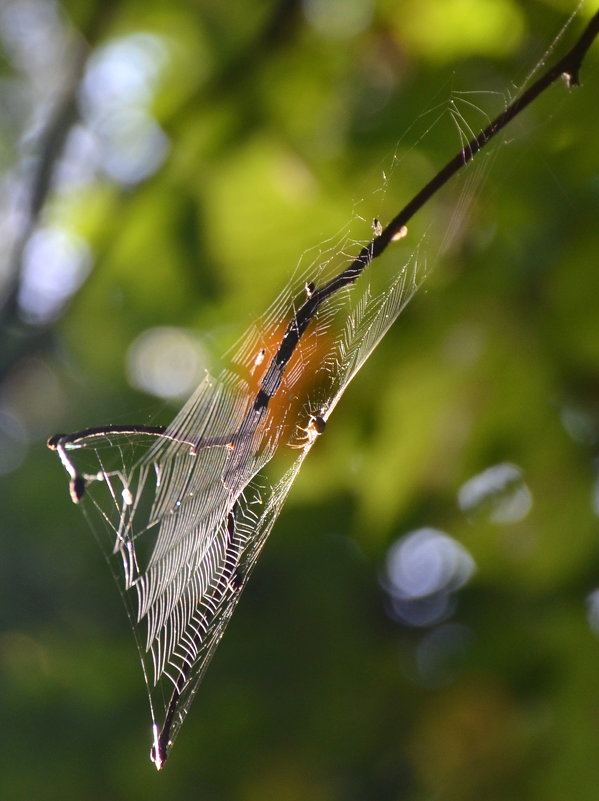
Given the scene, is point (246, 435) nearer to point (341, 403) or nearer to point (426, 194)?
point (426, 194)

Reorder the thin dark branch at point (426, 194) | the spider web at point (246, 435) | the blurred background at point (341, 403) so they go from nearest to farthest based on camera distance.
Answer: the thin dark branch at point (426, 194) < the spider web at point (246, 435) < the blurred background at point (341, 403)

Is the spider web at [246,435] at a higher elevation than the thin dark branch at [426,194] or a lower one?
lower

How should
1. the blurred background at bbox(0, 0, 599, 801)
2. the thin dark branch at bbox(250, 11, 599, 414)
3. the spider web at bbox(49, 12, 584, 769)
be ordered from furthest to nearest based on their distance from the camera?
1. the blurred background at bbox(0, 0, 599, 801)
2. the spider web at bbox(49, 12, 584, 769)
3. the thin dark branch at bbox(250, 11, 599, 414)

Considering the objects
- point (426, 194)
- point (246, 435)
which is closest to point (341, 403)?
point (246, 435)

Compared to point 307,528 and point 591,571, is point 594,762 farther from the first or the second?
point 307,528

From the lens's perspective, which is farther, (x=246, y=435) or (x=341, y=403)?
(x=341, y=403)

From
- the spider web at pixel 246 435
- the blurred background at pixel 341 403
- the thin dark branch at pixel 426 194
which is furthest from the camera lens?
the blurred background at pixel 341 403

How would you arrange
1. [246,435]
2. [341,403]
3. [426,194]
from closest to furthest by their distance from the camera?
1. [426,194]
2. [246,435]
3. [341,403]

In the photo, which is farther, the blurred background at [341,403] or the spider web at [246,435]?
the blurred background at [341,403]
